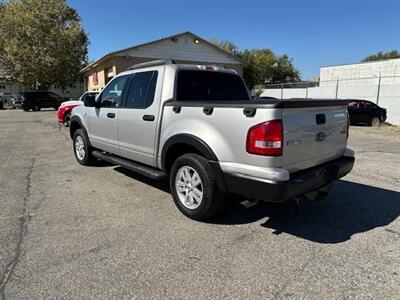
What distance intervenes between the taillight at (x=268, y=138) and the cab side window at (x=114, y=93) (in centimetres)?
306

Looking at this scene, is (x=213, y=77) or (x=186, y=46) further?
(x=186, y=46)

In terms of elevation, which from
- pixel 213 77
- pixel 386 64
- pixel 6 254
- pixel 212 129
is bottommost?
pixel 6 254

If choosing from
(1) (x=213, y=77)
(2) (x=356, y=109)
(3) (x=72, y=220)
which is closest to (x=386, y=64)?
(2) (x=356, y=109)

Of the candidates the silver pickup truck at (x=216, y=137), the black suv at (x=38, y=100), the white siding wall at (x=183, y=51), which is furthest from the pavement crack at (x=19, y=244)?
the black suv at (x=38, y=100)

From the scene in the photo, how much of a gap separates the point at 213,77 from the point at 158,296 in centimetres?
342

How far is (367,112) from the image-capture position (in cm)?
1866

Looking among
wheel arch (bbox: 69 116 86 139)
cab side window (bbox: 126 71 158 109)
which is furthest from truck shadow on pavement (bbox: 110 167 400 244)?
wheel arch (bbox: 69 116 86 139)

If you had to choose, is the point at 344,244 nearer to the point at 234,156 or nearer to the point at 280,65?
the point at 234,156

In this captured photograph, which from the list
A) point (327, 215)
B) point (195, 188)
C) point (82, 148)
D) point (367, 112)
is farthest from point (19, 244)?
point (367, 112)

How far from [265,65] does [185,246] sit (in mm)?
62044

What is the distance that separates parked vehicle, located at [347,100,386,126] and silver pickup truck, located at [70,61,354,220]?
50.1 feet

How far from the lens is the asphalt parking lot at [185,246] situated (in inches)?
115

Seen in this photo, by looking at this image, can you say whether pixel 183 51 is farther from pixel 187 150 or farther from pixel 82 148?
pixel 187 150

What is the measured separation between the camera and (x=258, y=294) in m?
2.81
